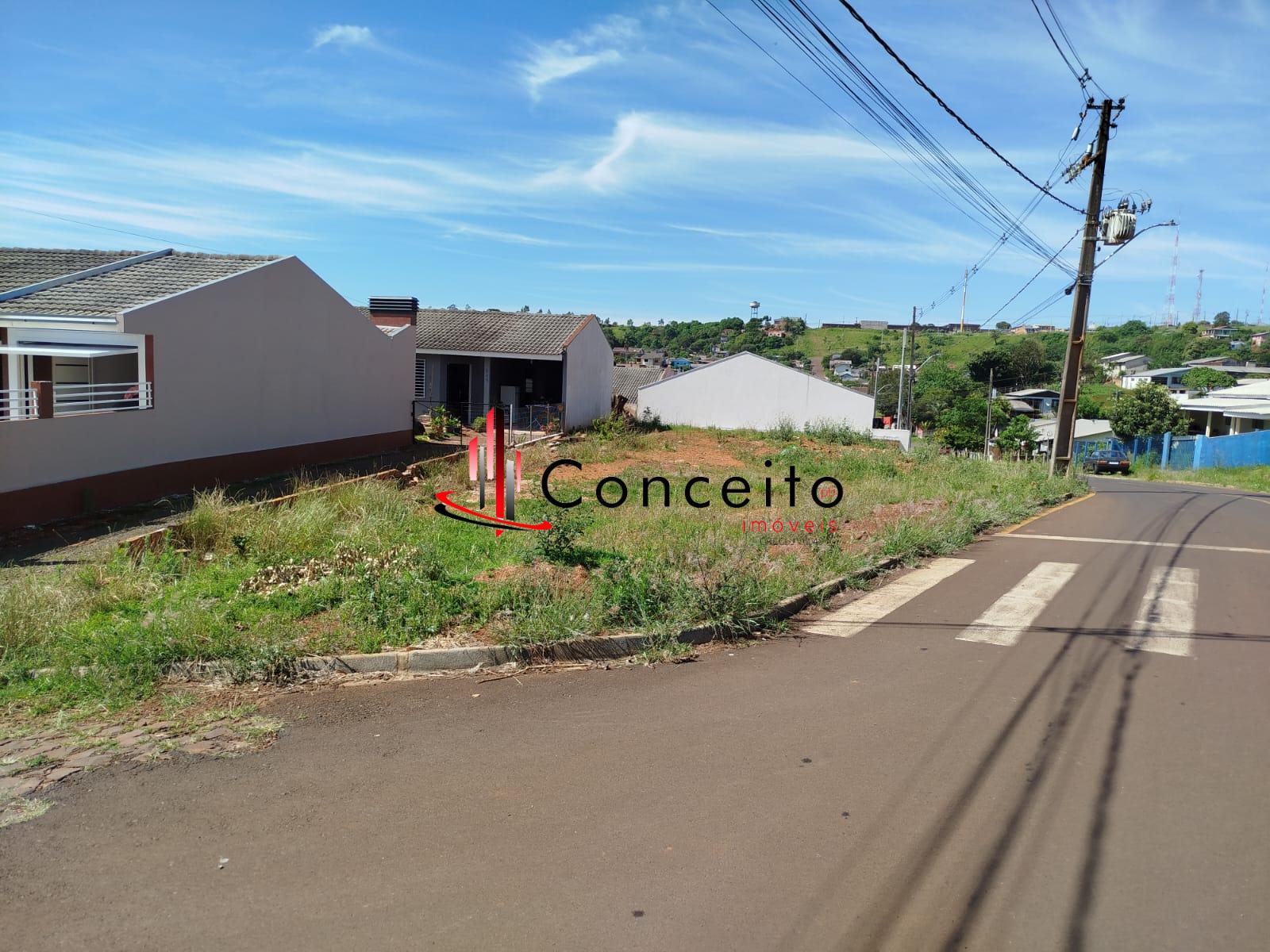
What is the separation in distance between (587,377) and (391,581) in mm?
28462

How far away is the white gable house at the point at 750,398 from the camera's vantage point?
1848 inches

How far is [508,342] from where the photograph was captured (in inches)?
1314

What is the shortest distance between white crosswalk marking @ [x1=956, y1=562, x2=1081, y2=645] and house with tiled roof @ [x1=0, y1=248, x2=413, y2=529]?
12594mm

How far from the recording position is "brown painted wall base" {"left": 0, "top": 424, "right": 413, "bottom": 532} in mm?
12672

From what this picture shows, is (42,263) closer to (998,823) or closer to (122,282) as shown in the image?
(122,282)

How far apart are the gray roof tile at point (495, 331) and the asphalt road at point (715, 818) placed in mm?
26698

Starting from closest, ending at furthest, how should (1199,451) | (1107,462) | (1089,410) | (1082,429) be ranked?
(1107,462) < (1199,451) < (1082,429) < (1089,410)

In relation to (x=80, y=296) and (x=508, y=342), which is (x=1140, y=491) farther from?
(x=80, y=296)

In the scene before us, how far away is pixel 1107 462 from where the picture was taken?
135 ft

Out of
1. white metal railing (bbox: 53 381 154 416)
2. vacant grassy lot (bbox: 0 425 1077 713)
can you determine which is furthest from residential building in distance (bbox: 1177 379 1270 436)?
white metal railing (bbox: 53 381 154 416)

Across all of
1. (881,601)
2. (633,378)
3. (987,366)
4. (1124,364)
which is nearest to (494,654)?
(881,601)

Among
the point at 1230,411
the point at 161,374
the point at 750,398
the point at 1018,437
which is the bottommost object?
the point at 1018,437

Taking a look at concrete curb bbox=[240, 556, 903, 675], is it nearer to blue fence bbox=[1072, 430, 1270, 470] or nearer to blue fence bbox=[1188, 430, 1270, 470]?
blue fence bbox=[1072, 430, 1270, 470]

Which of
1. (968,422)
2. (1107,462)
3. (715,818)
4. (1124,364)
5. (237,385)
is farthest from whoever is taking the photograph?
(1124,364)
